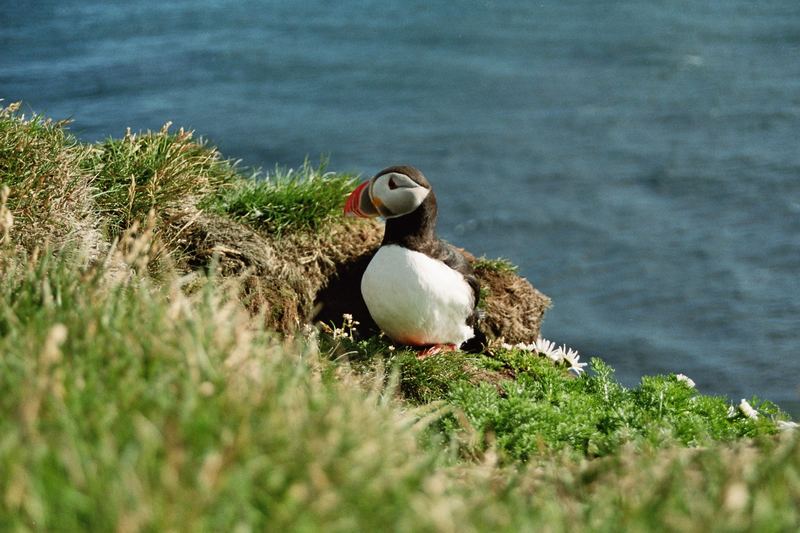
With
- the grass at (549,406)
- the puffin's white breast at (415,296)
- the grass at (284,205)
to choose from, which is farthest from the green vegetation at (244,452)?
the grass at (284,205)

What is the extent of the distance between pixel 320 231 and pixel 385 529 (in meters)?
4.87

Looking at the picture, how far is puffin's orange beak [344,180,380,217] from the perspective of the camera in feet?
22.5

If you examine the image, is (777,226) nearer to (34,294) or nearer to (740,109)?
(740,109)

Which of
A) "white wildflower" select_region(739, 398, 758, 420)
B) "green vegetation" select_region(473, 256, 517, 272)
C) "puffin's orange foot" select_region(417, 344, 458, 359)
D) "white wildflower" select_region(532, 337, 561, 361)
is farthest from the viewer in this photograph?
"green vegetation" select_region(473, 256, 517, 272)

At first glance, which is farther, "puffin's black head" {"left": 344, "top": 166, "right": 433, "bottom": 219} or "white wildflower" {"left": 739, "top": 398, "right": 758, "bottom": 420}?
"puffin's black head" {"left": 344, "top": 166, "right": 433, "bottom": 219}

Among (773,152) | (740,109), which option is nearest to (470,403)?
(773,152)

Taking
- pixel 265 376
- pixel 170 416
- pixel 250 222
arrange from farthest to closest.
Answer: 1. pixel 250 222
2. pixel 265 376
3. pixel 170 416

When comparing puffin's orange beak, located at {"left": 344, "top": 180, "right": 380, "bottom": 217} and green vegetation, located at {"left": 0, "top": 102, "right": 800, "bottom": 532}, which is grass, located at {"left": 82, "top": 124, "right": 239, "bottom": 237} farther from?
green vegetation, located at {"left": 0, "top": 102, "right": 800, "bottom": 532}

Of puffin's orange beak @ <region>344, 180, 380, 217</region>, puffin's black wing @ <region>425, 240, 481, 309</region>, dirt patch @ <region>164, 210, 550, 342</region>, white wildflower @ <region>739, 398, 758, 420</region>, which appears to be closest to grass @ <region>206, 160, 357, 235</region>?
dirt patch @ <region>164, 210, 550, 342</region>

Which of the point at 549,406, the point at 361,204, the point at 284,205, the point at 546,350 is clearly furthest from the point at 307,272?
the point at 549,406

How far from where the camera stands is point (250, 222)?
739 centimetres

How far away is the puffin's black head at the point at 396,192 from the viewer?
6.61 metres

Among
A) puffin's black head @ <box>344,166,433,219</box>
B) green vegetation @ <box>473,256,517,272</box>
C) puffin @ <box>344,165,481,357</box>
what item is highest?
puffin's black head @ <box>344,166,433,219</box>

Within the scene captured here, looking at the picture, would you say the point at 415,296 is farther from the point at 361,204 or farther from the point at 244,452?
the point at 244,452
